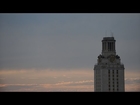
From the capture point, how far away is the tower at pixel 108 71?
34.2 metres

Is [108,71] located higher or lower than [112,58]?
lower

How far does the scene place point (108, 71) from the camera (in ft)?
114

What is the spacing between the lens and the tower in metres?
34.2

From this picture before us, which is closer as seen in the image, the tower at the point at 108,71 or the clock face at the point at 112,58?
the clock face at the point at 112,58

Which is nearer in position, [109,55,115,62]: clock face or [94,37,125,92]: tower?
[109,55,115,62]: clock face

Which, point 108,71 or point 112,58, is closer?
point 112,58
